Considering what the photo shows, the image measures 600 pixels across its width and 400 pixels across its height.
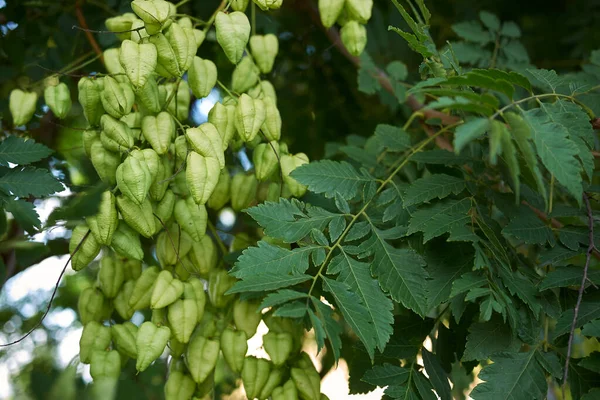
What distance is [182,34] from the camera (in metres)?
0.99

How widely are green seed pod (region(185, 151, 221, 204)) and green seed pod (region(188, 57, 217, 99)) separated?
144 mm

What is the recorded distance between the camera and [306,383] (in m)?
1.05

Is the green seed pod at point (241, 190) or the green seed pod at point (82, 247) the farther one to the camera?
the green seed pod at point (241, 190)

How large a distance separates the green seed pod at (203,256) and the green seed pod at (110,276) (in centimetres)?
12

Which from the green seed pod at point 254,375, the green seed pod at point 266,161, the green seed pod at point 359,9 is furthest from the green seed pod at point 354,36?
the green seed pod at point 254,375

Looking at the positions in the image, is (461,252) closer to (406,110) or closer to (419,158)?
(419,158)

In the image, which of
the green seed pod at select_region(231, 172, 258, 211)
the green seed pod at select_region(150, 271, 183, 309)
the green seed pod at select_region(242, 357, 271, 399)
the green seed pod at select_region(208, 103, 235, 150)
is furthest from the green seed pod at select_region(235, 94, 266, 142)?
the green seed pod at select_region(242, 357, 271, 399)

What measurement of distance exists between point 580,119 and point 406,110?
2.99ft

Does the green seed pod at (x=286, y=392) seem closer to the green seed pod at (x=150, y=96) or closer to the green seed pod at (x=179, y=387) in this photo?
the green seed pod at (x=179, y=387)

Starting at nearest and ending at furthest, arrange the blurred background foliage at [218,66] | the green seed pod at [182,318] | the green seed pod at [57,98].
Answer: the green seed pod at [182,318], the green seed pod at [57,98], the blurred background foliage at [218,66]

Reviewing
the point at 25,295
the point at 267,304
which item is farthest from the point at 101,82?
the point at 25,295

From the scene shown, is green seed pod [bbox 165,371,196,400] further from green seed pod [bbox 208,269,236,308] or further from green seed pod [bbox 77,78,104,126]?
green seed pod [bbox 77,78,104,126]

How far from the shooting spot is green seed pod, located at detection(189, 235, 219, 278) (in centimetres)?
110

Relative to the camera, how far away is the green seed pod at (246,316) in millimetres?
1058
